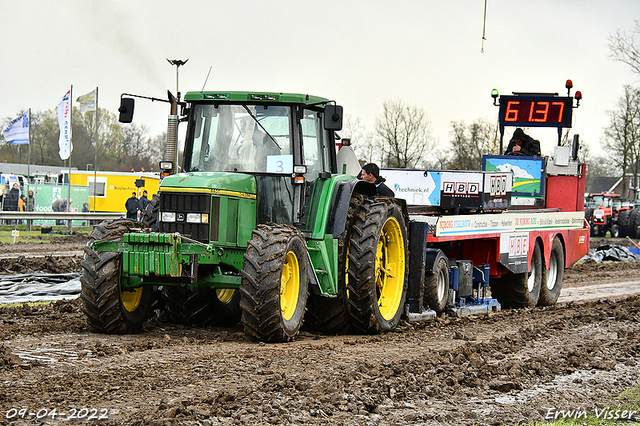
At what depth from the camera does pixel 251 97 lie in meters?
8.21

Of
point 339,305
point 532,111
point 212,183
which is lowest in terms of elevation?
point 339,305

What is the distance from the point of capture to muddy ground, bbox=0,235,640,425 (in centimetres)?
502

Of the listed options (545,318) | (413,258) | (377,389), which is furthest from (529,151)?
(377,389)

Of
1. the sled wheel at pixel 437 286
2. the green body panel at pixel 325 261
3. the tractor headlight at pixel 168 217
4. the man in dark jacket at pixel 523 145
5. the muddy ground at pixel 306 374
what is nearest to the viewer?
the muddy ground at pixel 306 374

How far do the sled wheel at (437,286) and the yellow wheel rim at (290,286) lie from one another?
2939mm

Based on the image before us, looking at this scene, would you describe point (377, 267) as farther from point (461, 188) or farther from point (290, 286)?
point (461, 188)

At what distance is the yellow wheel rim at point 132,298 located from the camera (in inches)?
317

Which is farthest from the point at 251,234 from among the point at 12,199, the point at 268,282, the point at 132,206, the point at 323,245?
the point at 12,199

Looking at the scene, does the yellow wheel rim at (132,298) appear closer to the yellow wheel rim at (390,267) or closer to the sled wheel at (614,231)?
the yellow wheel rim at (390,267)

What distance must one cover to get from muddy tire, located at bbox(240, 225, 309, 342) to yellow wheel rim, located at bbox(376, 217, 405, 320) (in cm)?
203

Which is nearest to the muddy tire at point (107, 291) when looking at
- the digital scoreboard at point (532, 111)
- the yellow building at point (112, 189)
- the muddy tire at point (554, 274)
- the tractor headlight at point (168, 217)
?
the tractor headlight at point (168, 217)

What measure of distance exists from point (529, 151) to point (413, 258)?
6153 mm

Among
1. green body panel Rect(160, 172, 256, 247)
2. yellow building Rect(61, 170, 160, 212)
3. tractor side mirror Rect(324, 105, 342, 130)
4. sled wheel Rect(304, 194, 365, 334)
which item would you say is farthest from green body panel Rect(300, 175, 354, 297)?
yellow building Rect(61, 170, 160, 212)

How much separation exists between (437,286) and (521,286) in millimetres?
2891
